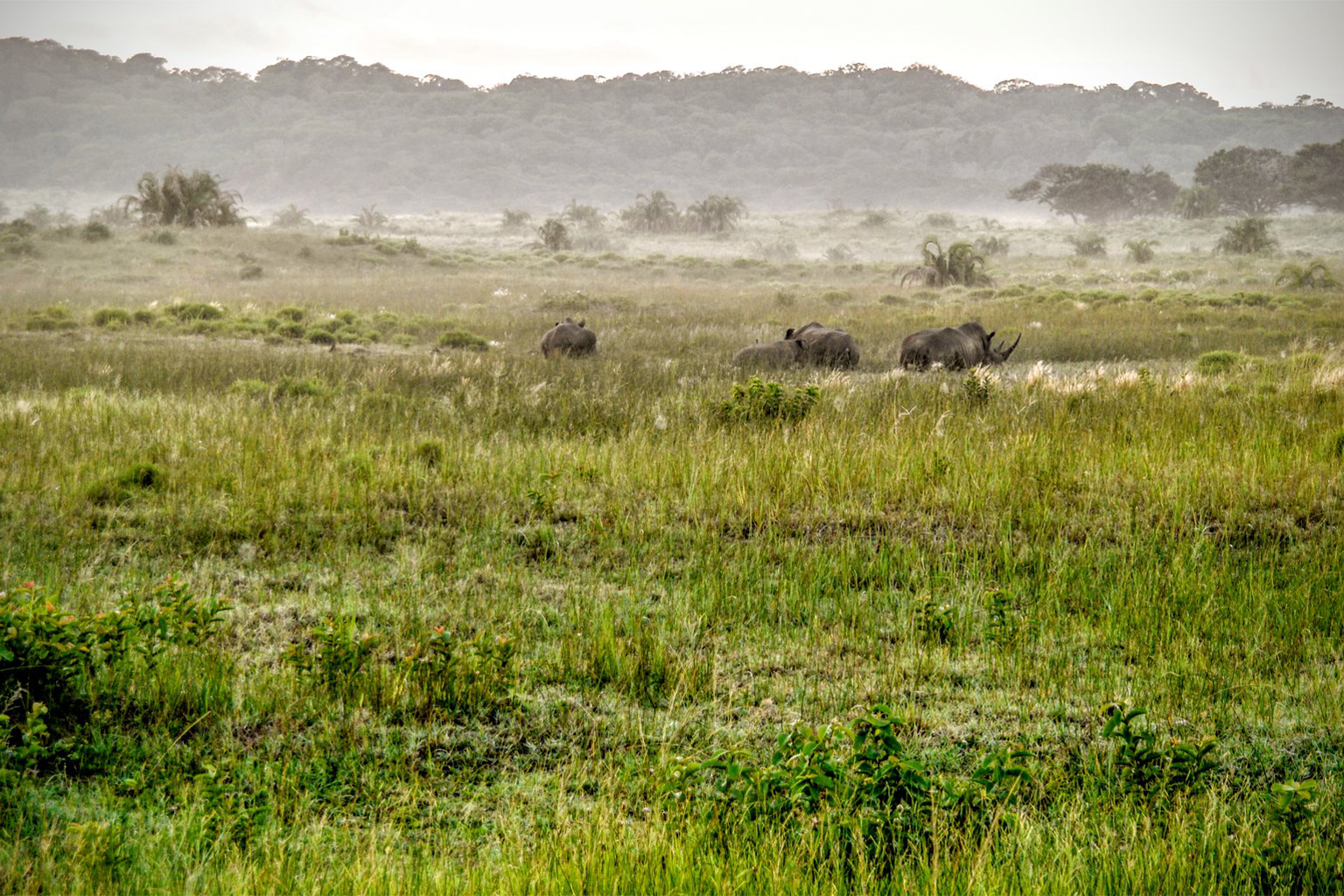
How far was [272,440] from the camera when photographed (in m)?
8.48

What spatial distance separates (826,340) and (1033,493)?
780cm

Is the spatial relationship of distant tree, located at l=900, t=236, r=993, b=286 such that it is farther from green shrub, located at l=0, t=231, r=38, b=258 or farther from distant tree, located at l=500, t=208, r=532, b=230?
distant tree, located at l=500, t=208, r=532, b=230

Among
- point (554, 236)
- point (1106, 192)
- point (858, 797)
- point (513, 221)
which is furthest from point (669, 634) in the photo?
point (1106, 192)

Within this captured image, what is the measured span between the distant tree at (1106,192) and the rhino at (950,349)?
79300 millimetres

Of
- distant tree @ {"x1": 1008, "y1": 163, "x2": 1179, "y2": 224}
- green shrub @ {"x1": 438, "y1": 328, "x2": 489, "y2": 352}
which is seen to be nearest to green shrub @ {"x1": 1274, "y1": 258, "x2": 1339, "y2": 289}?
green shrub @ {"x1": 438, "y1": 328, "x2": 489, "y2": 352}

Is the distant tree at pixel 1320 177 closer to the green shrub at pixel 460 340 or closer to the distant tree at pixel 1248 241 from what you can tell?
the distant tree at pixel 1248 241

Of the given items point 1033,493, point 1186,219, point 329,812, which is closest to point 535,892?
point 329,812

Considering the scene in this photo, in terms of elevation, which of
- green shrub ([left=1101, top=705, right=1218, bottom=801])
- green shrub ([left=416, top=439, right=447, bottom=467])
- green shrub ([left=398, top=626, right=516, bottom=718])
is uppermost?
green shrub ([left=416, top=439, right=447, bottom=467])

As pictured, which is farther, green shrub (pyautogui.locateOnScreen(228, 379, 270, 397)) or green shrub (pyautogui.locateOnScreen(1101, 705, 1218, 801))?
green shrub (pyautogui.locateOnScreen(228, 379, 270, 397))

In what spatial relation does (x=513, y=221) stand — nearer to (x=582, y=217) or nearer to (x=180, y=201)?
(x=582, y=217)

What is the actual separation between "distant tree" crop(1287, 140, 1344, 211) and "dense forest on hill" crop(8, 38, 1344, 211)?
67.4 meters

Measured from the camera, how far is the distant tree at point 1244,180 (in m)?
82.1

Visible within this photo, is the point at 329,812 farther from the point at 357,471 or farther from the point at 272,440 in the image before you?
the point at 272,440

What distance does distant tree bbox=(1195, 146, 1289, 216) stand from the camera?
82062mm
